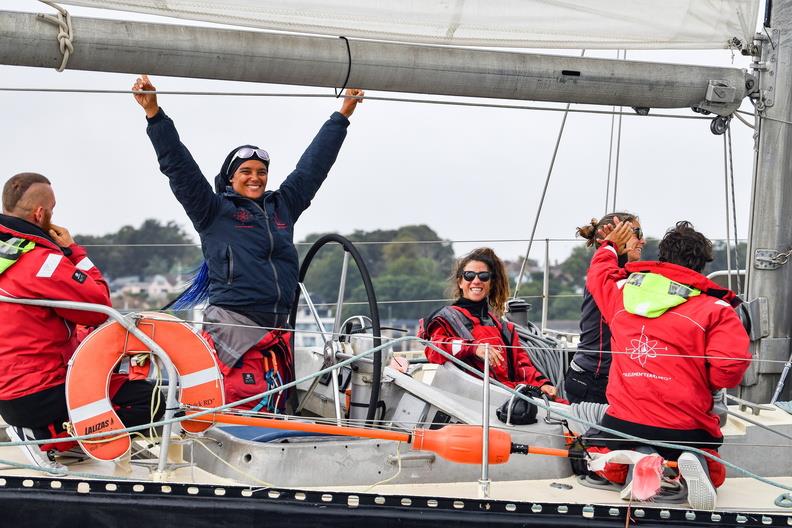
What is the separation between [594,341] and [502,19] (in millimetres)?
1330

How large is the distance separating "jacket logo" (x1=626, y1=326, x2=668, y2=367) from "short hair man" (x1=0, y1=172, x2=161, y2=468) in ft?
5.44

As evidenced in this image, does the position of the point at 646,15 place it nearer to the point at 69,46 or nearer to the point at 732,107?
the point at 732,107

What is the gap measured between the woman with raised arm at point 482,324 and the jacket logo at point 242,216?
79 cm

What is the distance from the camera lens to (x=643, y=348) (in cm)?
365

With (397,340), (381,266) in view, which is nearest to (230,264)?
(397,340)

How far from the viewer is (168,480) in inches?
143

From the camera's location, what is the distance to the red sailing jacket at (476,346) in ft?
13.8

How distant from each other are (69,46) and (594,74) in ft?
6.26

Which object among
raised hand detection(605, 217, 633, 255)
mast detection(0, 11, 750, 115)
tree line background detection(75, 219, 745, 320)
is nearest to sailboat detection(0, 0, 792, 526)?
mast detection(0, 11, 750, 115)

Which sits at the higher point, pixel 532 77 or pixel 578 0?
pixel 578 0

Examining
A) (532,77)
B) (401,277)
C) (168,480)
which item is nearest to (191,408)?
(168,480)

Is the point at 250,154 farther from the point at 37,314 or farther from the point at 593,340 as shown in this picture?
the point at 593,340

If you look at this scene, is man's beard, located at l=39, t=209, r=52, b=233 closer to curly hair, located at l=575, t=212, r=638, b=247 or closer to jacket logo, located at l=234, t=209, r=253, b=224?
jacket logo, located at l=234, t=209, r=253, b=224

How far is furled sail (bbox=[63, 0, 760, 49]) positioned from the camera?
409 cm
